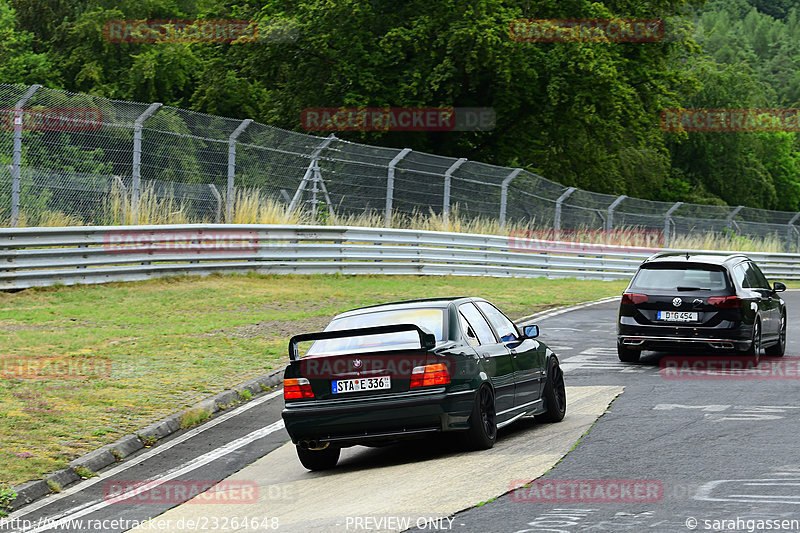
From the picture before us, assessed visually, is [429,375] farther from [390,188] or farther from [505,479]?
[390,188]

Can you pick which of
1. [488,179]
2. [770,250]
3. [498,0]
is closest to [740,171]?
[770,250]

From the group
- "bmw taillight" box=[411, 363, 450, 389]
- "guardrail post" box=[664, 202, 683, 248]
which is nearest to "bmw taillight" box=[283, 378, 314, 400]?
"bmw taillight" box=[411, 363, 450, 389]

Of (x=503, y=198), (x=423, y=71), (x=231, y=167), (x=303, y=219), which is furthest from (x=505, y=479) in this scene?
(x=423, y=71)

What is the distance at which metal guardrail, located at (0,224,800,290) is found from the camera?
19656mm

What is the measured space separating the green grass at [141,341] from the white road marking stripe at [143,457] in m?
0.27

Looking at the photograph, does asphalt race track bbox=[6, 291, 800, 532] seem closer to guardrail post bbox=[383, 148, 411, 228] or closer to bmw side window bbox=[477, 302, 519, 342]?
bmw side window bbox=[477, 302, 519, 342]

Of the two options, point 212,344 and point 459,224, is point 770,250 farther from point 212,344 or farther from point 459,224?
point 212,344

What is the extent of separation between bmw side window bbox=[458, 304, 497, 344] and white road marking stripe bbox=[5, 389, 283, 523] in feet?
9.19

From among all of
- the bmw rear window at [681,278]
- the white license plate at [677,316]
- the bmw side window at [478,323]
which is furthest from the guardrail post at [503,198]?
the bmw side window at [478,323]

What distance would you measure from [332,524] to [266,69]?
117 ft

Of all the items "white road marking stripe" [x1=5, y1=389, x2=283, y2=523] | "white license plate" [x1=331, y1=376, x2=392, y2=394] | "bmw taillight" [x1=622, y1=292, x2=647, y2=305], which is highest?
"bmw taillight" [x1=622, y1=292, x2=647, y2=305]

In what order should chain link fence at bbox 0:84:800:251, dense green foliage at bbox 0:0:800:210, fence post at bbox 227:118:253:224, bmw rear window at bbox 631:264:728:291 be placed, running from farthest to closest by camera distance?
dense green foliage at bbox 0:0:800:210 < fence post at bbox 227:118:253:224 < chain link fence at bbox 0:84:800:251 < bmw rear window at bbox 631:264:728:291

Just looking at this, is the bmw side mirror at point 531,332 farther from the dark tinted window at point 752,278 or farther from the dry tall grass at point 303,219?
the dry tall grass at point 303,219

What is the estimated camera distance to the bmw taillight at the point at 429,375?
928cm
